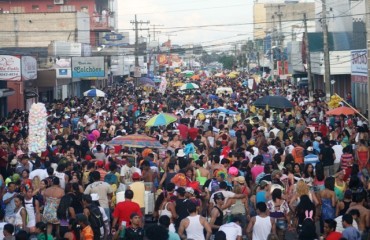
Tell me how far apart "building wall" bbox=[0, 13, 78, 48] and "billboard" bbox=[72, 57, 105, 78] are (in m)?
22.0

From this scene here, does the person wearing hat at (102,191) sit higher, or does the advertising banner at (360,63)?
the advertising banner at (360,63)

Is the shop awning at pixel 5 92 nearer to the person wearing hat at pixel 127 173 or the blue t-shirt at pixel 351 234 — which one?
the person wearing hat at pixel 127 173

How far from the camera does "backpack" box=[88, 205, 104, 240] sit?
13234mm

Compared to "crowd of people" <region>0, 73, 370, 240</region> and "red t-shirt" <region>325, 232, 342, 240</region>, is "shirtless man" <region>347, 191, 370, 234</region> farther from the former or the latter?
"red t-shirt" <region>325, 232, 342, 240</region>

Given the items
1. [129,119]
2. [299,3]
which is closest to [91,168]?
[129,119]

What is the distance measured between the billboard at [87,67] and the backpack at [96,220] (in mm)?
44045

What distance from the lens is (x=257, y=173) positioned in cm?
1720

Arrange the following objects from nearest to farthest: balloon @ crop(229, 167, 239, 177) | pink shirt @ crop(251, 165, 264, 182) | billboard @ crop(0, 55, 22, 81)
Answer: balloon @ crop(229, 167, 239, 177) → pink shirt @ crop(251, 165, 264, 182) → billboard @ crop(0, 55, 22, 81)

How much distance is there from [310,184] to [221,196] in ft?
8.21

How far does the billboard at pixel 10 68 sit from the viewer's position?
39.1 meters

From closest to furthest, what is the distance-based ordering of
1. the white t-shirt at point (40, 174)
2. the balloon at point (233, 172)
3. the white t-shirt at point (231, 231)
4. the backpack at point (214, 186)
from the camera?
the white t-shirt at point (231, 231), the backpack at point (214, 186), the white t-shirt at point (40, 174), the balloon at point (233, 172)

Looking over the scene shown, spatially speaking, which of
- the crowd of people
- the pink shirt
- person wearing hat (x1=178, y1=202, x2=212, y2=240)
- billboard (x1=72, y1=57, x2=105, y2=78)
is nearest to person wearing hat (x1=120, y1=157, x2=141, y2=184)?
the crowd of people

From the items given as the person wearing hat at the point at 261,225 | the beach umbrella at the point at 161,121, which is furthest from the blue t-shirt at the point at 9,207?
the beach umbrella at the point at 161,121

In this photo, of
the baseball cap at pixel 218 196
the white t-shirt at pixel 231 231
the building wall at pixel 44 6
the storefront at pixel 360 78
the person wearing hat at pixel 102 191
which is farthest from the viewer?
the building wall at pixel 44 6
